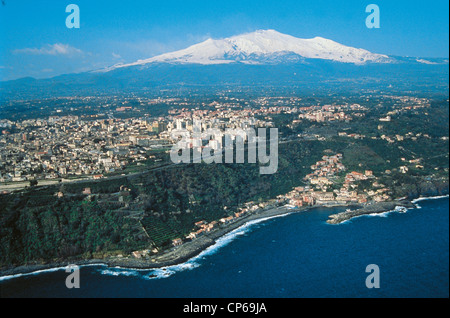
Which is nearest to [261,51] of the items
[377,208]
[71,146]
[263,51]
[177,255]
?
[263,51]

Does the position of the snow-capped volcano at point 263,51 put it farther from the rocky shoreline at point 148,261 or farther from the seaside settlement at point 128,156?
the rocky shoreline at point 148,261

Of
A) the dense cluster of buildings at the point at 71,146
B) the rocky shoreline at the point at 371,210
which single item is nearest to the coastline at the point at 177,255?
the rocky shoreline at the point at 371,210

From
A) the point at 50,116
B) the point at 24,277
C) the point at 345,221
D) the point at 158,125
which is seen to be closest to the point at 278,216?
the point at 345,221

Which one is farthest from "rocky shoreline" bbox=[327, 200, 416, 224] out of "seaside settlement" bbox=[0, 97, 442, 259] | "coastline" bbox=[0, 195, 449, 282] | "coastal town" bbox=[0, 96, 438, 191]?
"coastal town" bbox=[0, 96, 438, 191]

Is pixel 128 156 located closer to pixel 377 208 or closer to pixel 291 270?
pixel 291 270
